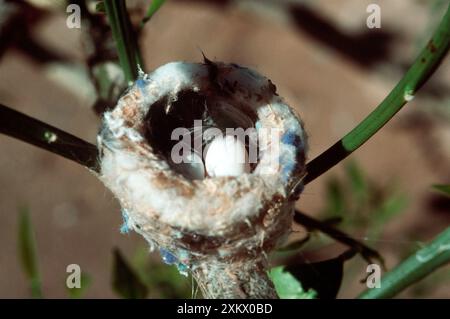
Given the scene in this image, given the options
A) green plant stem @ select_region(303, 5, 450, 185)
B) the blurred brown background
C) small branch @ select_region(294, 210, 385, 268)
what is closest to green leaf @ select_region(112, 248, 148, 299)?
small branch @ select_region(294, 210, 385, 268)

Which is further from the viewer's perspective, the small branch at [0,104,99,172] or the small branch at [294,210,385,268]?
the small branch at [294,210,385,268]

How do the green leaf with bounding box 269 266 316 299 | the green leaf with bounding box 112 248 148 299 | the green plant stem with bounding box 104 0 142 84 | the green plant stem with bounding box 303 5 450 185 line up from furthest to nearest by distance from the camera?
the green leaf with bounding box 112 248 148 299, the green leaf with bounding box 269 266 316 299, the green plant stem with bounding box 104 0 142 84, the green plant stem with bounding box 303 5 450 185

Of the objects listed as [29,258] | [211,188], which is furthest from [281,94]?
[211,188]

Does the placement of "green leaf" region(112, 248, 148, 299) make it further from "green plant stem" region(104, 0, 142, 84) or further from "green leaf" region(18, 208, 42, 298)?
"green plant stem" region(104, 0, 142, 84)

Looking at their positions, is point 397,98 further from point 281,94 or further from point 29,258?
point 281,94

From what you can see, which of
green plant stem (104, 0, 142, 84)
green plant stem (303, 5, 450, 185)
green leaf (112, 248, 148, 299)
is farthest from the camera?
green leaf (112, 248, 148, 299)

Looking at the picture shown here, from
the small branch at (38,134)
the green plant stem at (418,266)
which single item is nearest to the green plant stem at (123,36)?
the small branch at (38,134)

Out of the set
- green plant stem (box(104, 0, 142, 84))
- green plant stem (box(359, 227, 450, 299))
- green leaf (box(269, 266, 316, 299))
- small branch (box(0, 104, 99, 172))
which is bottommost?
green leaf (box(269, 266, 316, 299))
